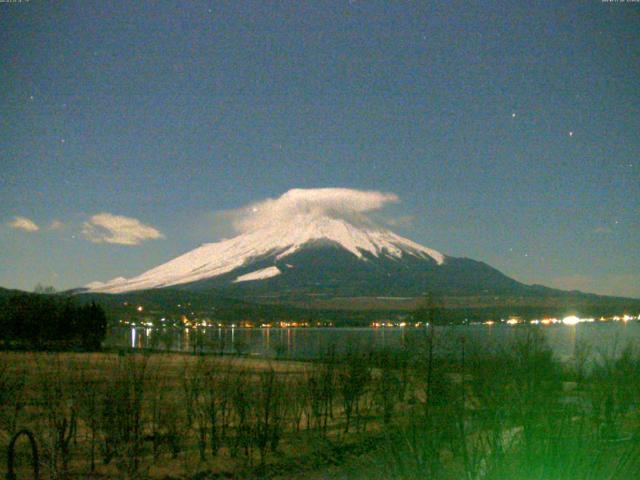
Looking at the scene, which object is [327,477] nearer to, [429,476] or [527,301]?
[429,476]

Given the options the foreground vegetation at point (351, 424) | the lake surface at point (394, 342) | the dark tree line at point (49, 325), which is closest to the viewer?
the foreground vegetation at point (351, 424)

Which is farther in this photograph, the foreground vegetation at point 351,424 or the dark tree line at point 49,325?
the dark tree line at point 49,325

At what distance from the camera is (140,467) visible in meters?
11.8

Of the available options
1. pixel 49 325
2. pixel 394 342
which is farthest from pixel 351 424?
pixel 49 325

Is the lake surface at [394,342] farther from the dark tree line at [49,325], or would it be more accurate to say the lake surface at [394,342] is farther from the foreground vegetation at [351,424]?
the dark tree line at [49,325]

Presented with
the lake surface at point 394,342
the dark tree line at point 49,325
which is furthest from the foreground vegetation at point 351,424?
the dark tree line at point 49,325

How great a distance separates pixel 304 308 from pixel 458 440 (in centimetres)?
19243

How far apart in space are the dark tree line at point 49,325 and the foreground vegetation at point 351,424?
106 ft

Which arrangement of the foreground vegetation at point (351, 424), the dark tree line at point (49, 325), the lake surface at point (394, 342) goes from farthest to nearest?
the dark tree line at point (49, 325) < the lake surface at point (394, 342) < the foreground vegetation at point (351, 424)

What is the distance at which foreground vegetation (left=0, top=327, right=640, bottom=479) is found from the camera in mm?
4836

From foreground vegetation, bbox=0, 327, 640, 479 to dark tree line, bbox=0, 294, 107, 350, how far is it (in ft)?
106

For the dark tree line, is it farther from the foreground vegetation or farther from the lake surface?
the foreground vegetation

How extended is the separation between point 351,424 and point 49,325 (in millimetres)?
38715

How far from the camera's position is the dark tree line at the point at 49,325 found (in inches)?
1930
